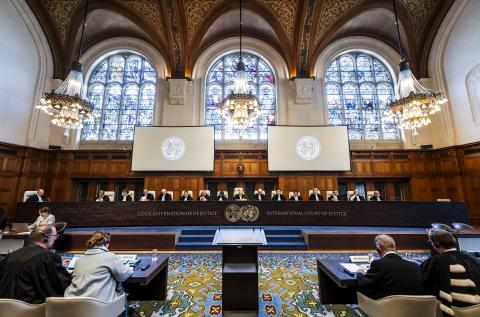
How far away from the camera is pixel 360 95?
10711mm

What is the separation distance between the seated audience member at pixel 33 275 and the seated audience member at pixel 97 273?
19cm

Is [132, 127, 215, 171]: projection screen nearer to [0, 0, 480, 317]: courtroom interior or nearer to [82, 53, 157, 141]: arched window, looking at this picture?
[0, 0, 480, 317]: courtroom interior

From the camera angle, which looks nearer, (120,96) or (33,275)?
(33,275)

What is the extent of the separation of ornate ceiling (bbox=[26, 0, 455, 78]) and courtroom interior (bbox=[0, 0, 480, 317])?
6 cm

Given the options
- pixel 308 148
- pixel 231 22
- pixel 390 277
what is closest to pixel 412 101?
pixel 308 148

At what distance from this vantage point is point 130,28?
1039cm

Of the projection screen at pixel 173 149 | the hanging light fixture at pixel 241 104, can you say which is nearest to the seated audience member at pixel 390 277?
the hanging light fixture at pixel 241 104

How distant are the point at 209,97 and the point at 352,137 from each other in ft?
23.2

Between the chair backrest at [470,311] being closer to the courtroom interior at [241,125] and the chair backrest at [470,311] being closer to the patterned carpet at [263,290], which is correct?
the patterned carpet at [263,290]

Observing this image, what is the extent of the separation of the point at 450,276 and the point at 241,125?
15.7 feet

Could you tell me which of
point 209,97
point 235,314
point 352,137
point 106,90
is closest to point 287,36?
point 209,97

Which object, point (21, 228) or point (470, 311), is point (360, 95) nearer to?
point (470, 311)

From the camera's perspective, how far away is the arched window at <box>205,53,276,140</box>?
10312mm

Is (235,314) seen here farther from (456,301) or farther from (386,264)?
(456,301)
